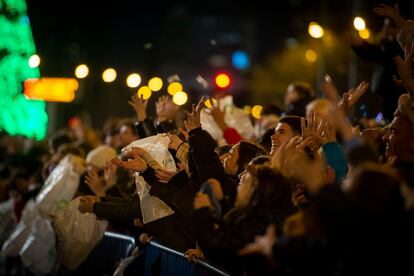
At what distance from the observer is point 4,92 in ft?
37.0

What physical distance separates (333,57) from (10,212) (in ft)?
25.4

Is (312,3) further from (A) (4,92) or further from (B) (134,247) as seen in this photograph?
(B) (134,247)

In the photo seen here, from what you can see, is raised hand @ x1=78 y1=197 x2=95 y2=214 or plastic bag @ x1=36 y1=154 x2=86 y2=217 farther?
plastic bag @ x1=36 y1=154 x2=86 y2=217

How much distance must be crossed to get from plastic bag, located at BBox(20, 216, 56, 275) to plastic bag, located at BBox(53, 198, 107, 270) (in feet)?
0.67

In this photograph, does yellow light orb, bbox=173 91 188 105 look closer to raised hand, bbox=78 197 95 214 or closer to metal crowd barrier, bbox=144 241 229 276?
raised hand, bbox=78 197 95 214

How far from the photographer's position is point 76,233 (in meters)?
7.66

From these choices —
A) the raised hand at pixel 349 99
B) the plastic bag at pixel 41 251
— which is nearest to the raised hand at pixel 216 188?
the raised hand at pixel 349 99

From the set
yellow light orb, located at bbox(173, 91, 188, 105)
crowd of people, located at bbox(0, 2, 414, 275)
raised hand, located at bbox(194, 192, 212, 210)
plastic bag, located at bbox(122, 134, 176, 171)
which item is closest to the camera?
crowd of people, located at bbox(0, 2, 414, 275)

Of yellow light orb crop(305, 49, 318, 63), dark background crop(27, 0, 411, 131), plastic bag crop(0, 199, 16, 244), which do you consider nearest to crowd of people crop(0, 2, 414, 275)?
plastic bag crop(0, 199, 16, 244)

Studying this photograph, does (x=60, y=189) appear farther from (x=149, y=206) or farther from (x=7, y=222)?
(x=149, y=206)

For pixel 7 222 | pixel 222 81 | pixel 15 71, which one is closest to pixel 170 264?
pixel 7 222

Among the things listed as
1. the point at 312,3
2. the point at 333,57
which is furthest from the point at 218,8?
the point at 333,57

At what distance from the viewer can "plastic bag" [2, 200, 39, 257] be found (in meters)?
8.46

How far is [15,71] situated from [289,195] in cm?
828
